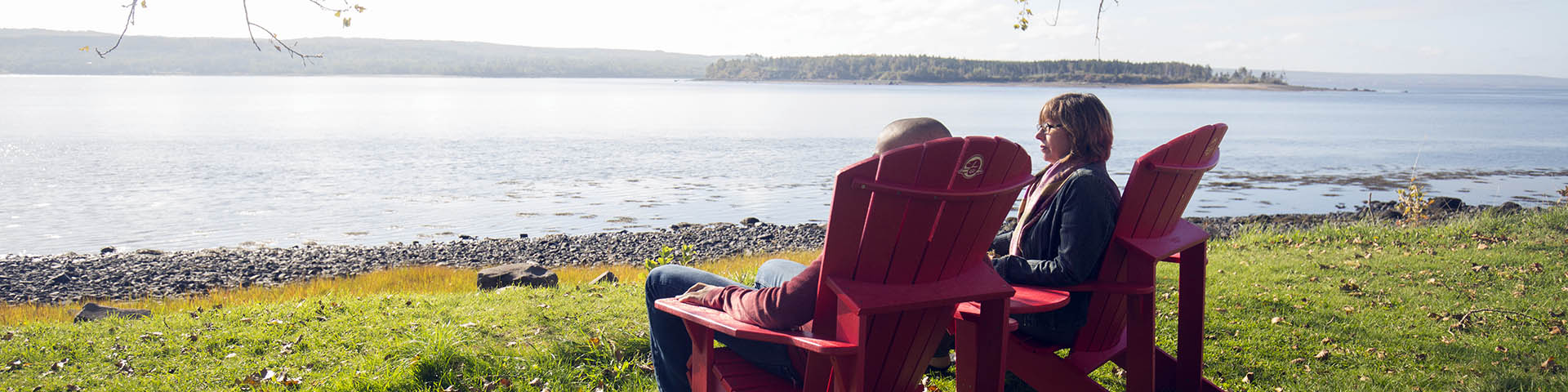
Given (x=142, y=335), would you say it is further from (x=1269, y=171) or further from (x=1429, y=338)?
(x=1269, y=171)

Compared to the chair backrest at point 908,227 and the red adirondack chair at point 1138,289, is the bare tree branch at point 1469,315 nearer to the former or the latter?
the red adirondack chair at point 1138,289

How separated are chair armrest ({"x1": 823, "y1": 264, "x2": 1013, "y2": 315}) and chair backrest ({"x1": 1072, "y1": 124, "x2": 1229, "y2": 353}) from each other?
29.2 inches

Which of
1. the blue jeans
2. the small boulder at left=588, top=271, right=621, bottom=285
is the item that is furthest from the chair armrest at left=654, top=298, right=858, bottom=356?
the small boulder at left=588, top=271, right=621, bottom=285

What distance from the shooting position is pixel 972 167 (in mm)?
2586

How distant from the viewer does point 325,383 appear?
438cm

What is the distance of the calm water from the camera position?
20375 millimetres

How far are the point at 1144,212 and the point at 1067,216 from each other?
0.31 metres

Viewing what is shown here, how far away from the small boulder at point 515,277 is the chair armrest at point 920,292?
673cm

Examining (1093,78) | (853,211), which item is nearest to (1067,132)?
(853,211)

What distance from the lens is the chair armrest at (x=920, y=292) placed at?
8.48 feet

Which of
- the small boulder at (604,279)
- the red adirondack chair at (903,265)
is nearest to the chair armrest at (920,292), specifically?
the red adirondack chair at (903,265)

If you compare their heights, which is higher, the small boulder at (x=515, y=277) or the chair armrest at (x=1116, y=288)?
the chair armrest at (x=1116, y=288)

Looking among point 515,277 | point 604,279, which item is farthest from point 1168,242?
point 515,277

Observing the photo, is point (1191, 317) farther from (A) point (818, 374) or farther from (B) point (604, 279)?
(B) point (604, 279)
